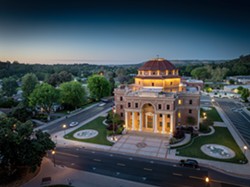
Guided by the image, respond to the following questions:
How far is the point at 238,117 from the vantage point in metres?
59.2

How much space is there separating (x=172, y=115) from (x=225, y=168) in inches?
639

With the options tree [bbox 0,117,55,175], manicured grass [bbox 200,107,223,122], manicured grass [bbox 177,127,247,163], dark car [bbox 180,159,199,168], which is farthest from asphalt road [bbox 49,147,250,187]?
manicured grass [bbox 200,107,223,122]

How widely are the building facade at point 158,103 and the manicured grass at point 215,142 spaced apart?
19.1 ft

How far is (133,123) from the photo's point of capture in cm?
4734

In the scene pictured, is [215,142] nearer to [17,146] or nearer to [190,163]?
[190,163]

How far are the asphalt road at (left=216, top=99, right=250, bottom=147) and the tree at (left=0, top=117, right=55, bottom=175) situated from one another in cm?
4454

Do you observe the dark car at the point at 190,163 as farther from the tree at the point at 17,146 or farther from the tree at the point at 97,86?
the tree at the point at 97,86

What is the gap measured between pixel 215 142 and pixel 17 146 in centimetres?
4056

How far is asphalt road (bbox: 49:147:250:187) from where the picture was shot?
88.6ft

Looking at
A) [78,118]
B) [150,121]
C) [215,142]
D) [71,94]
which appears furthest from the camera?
[71,94]

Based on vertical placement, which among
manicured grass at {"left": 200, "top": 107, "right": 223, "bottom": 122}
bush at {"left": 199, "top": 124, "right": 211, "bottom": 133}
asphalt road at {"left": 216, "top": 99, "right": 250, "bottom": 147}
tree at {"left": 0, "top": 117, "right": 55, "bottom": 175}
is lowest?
asphalt road at {"left": 216, "top": 99, "right": 250, "bottom": 147}

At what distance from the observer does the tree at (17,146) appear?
25.1 metres

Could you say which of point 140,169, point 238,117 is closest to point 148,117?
point 140,169

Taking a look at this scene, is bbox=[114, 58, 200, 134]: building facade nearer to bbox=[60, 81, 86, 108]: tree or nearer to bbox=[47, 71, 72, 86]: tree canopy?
bbox=[60, 81, 86, 108]: tree
